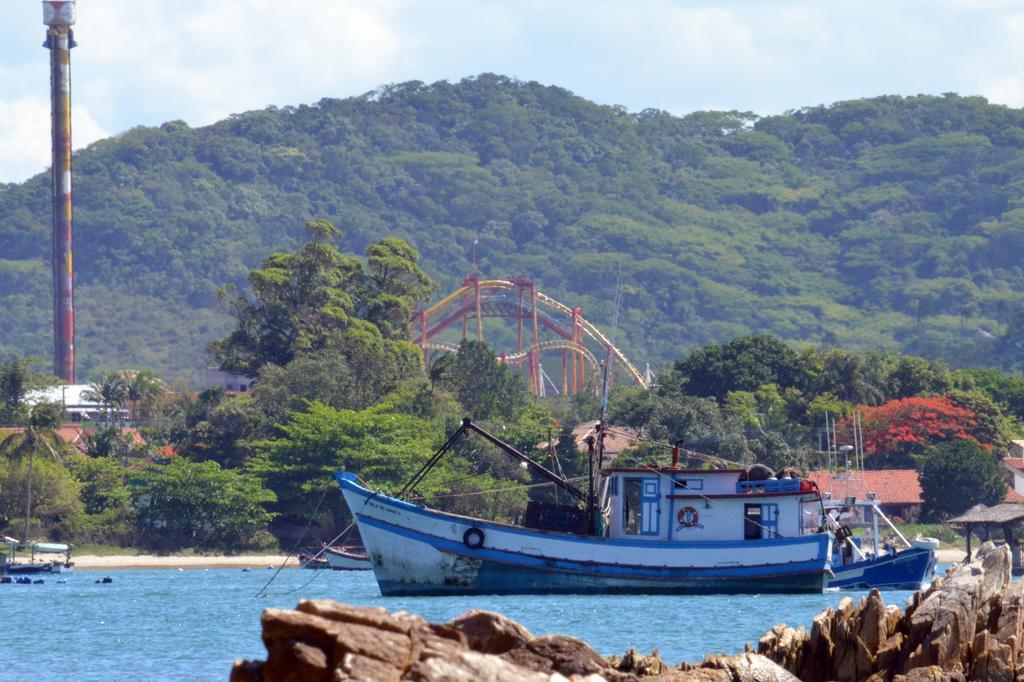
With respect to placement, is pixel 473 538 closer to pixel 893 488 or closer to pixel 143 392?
pixel 893 488

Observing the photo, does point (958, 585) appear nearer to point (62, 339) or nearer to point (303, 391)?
point (303, 391)

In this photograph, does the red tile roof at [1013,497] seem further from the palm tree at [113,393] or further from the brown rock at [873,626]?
the brown rock at [873,626]

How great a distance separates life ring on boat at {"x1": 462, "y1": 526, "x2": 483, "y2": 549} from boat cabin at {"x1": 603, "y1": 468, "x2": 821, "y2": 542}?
3.35m

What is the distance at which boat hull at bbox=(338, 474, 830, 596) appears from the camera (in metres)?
49.6

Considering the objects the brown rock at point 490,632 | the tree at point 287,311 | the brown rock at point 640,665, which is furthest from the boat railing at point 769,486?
the tree at point 287,311

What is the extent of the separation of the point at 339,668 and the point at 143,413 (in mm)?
92196

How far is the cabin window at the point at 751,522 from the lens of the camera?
164 ft

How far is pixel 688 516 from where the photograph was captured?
49906 mm

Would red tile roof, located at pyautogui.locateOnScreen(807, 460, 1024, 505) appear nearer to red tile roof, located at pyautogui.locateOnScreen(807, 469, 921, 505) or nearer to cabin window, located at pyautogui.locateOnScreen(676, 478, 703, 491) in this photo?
red tile roof, located at pyautogui.locateOnScreen(807, 469, 921, 505)

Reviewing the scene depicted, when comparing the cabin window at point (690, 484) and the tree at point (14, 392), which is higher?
the tree at point (14, 392)

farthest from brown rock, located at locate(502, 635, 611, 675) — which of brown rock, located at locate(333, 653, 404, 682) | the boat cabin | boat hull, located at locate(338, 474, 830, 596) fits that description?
boat hull, located at locate(338, 474, 830, 596)

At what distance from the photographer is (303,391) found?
8919 centimetres

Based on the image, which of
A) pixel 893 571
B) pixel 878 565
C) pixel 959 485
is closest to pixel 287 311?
pixel 959 485

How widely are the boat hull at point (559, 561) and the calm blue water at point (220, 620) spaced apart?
0.80 meters
